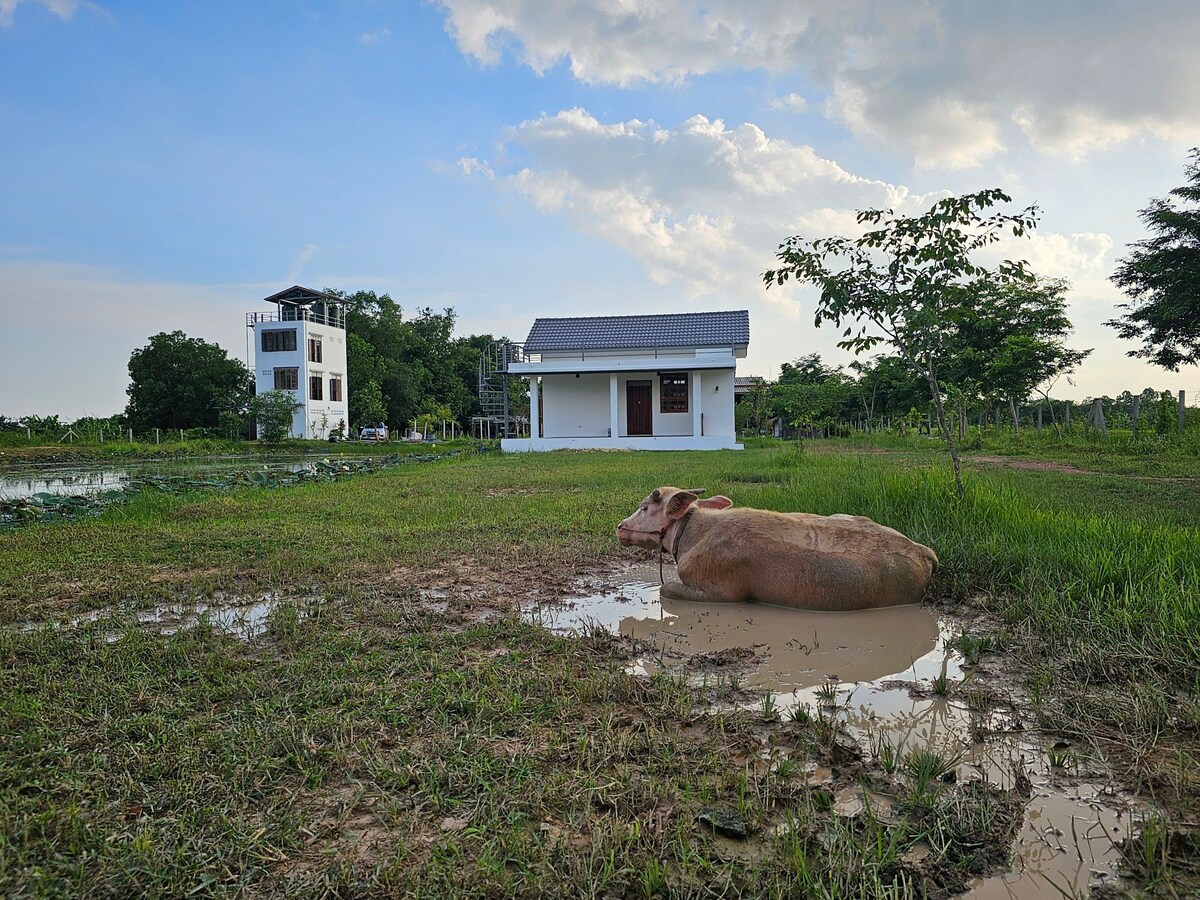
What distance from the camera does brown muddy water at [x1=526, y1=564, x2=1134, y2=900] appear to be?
183cm

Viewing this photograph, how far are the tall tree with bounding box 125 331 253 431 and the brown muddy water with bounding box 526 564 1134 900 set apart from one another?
4317cm

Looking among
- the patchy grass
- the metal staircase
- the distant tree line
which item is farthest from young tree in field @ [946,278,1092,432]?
the distant tree line

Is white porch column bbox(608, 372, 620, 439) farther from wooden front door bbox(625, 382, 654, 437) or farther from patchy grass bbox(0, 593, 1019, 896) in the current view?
patchy grass bbox(0, 593, 1019, 896)

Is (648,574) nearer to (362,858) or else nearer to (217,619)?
(217,619)

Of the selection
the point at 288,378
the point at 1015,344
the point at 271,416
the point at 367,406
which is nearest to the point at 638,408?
the point at 1015,344

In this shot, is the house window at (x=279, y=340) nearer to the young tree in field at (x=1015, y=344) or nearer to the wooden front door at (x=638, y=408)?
the wooden front door at (x=638, y=408)

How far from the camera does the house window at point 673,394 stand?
2769 centimetres

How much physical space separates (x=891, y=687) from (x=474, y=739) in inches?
71.5

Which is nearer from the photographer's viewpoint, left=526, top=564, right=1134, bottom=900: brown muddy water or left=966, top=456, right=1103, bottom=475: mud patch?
left=526, top=564, right=1134, bottom=900: brown muddy water

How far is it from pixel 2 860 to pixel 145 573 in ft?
13.2

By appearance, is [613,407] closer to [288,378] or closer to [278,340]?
[288,378]

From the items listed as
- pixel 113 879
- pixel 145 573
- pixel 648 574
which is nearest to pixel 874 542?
pixel 648 574

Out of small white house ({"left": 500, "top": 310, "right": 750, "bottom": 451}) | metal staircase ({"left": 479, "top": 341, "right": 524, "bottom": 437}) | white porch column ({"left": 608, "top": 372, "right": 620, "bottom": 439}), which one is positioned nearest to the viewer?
white porch column ({"left": 608, "top": 372, "right": 620, "bottom": 439})

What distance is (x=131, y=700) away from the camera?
281 cm
